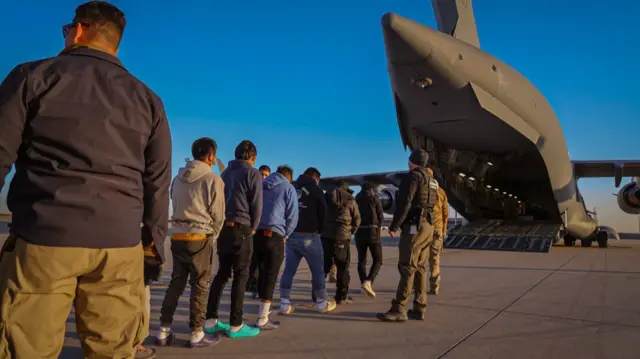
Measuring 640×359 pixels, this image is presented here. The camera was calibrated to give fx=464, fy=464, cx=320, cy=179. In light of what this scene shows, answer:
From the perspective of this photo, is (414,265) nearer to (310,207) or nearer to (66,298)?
(310,207)

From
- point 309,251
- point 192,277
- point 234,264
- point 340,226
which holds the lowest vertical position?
point 192,277

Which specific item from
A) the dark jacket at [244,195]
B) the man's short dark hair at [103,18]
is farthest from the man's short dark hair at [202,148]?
the man's short dark hair at [103,18]

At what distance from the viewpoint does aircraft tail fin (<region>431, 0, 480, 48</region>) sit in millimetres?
12023

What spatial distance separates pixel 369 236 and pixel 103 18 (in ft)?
16.9

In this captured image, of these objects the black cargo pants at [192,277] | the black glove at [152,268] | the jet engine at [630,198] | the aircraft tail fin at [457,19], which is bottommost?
the black cargo pants at [192,277]

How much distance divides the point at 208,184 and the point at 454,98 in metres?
8.03

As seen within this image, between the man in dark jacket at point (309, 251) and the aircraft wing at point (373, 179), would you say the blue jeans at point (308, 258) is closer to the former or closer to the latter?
the man in dark jacket at point (309, 251)

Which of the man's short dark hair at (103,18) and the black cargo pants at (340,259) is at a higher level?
the man's short dark hair at (103,18)

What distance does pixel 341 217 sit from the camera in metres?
5.96

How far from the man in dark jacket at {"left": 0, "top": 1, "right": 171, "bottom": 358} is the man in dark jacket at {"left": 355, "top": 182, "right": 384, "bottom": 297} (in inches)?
181

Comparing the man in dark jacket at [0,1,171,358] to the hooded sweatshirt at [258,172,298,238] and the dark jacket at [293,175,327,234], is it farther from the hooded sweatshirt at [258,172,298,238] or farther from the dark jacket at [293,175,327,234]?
the dark jacket at [293,175,327,234]

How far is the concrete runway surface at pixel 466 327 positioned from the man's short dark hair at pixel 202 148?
1.50 metres

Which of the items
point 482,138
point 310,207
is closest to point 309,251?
point 310,207

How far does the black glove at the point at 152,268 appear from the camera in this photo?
1996 mm
